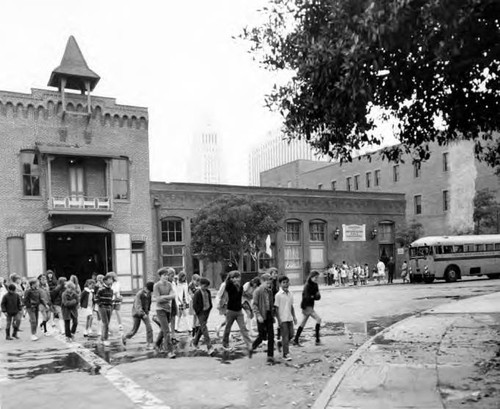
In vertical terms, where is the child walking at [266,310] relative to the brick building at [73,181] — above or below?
A: below

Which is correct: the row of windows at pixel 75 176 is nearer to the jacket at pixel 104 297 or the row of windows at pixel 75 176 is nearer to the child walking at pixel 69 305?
the child walking at pixel 69 305

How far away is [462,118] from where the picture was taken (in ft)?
33.1

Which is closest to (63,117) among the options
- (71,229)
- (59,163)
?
(59,163)

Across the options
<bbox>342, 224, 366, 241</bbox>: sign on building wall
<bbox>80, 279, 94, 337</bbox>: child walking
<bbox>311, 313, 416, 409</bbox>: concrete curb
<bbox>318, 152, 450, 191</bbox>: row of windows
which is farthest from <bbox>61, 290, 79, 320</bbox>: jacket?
<bbox>318, 152, 450, 191</bbox>: row of windows

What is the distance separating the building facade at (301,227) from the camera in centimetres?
3588

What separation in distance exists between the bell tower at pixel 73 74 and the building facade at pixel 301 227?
7217mm

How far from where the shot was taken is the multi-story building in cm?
5062

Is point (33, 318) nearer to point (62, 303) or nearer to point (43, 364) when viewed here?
point (62, 303)

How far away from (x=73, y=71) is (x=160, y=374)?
2578 centimetres

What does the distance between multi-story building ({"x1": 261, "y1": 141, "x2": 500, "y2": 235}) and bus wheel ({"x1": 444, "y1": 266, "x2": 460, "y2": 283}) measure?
12353mm

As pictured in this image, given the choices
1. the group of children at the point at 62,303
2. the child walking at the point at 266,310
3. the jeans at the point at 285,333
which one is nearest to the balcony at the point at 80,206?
the group of children at the point at 62,303

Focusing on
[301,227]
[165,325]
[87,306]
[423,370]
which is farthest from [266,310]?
[301,227]

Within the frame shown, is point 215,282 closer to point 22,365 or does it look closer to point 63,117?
point 63,117

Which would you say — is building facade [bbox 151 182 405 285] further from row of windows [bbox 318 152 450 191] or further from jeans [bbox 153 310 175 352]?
jeans [bbox 153 310 175 352]
